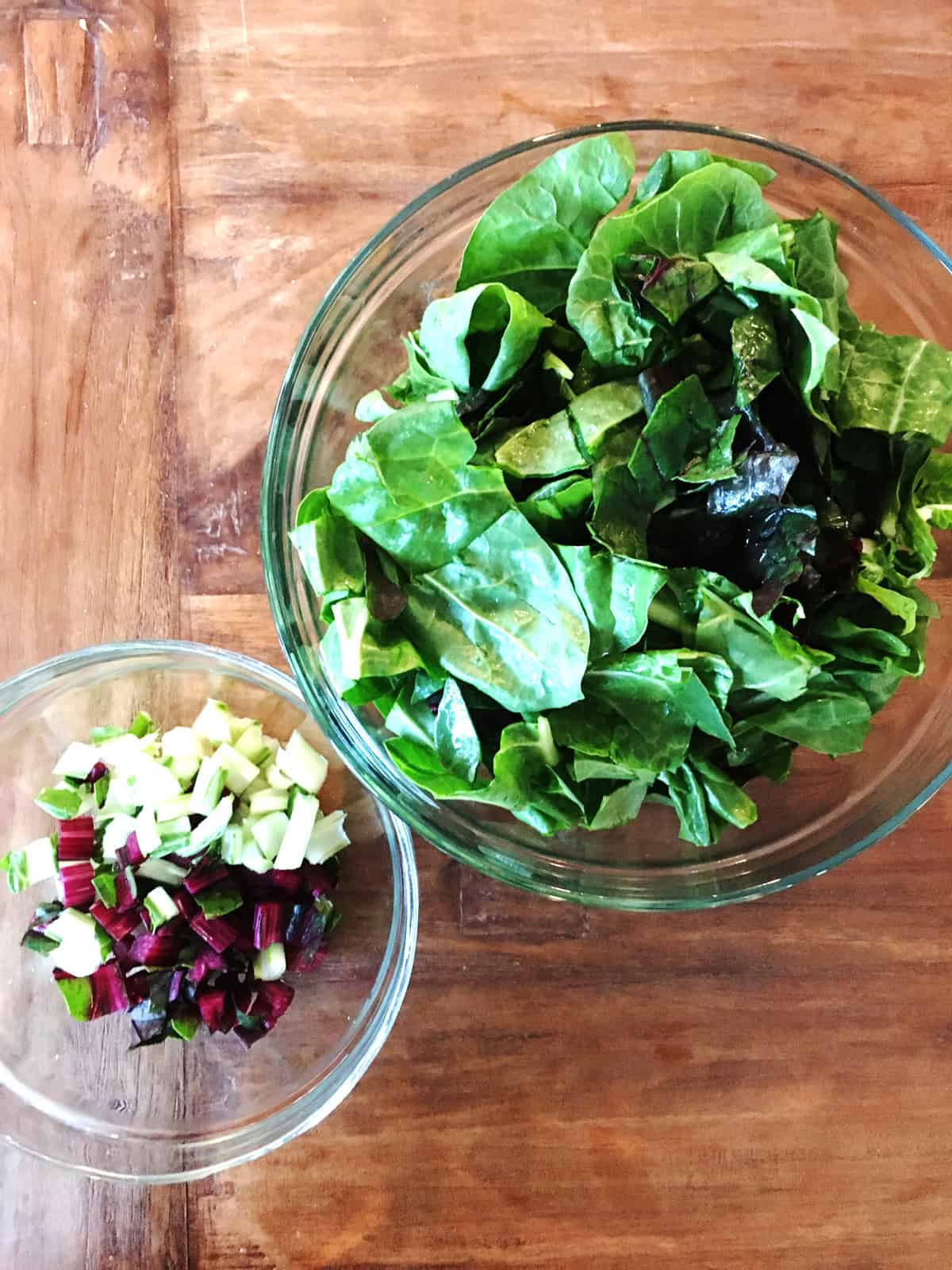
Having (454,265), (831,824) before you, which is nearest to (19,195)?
(454,265)

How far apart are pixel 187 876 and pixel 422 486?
19.1 inches

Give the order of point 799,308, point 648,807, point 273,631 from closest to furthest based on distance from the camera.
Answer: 1. point 799,308
2. point 648,807
3. point 273,631

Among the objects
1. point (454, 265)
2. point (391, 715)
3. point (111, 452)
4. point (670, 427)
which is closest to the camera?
point (670, 427)

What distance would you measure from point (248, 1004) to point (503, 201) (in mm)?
784

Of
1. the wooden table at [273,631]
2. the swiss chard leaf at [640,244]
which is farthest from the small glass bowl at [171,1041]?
the swiss chard leaf at [640,244]

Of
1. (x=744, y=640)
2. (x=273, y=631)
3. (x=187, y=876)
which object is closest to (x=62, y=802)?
(x=187, y=876)

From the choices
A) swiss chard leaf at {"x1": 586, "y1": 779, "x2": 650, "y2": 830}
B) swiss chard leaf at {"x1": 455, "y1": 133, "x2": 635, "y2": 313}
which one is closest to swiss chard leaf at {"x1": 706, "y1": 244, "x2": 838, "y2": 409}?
swiss chard leaf at {"x1": 455, "y1": 133, "x2": 635, "y2": 313}

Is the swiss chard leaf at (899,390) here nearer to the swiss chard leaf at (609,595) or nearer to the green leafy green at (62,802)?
the swiss chard leaf at (609,595)

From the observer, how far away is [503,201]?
2.76 ft

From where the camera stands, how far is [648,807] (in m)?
0.99

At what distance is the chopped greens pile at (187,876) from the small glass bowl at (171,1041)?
0.17 feet

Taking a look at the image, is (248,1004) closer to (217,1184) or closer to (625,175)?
(217,1184)

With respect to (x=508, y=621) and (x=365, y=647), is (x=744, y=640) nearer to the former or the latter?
(x=508, y=621)

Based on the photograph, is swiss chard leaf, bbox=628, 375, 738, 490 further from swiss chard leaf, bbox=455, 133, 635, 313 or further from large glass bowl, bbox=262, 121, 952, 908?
large glass bowl, bbox=262, 121, 952, 908
